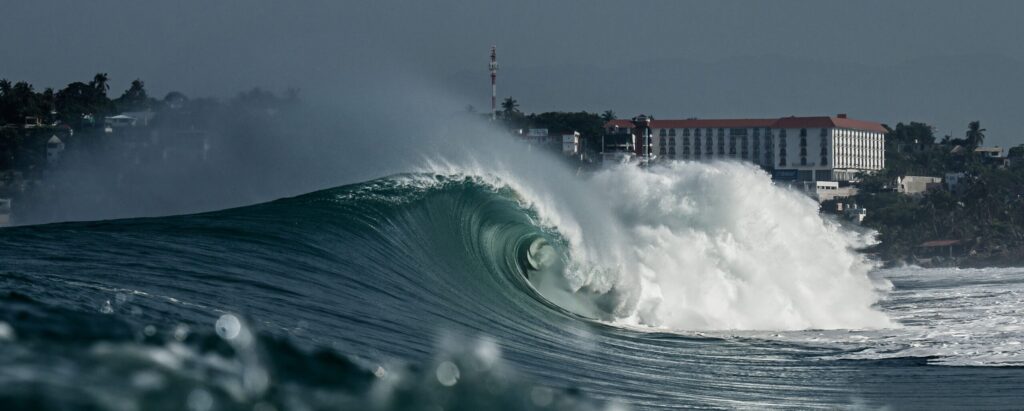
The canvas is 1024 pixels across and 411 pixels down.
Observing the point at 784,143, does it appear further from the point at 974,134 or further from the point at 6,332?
the point at 6,332

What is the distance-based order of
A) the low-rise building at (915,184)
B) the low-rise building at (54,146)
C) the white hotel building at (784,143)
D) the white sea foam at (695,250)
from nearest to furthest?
the white sea foam at (695,250) < the low-rise building at (54,146) < the low-rise building at (915,184) < the white hotel building at (784,143)

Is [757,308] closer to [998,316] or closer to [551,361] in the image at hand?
[998,316]

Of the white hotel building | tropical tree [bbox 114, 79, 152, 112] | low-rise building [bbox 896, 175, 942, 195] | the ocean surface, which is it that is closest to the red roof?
the white hotel building

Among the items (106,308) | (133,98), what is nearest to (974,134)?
(133,98)

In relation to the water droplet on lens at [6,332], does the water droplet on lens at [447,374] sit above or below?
below

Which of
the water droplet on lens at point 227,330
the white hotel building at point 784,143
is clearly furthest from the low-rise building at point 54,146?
the white hotel building at point 784,143

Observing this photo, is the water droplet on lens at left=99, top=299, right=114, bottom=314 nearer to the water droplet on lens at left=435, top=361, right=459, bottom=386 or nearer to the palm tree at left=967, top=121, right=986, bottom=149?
the water droplet on lens at left=435, top=361, right=459, bottom=386

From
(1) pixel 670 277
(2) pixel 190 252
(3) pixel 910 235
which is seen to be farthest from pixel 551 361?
(3) pixel 910 235

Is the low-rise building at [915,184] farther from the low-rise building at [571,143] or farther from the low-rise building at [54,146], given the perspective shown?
the low-rise building at [54,146]
